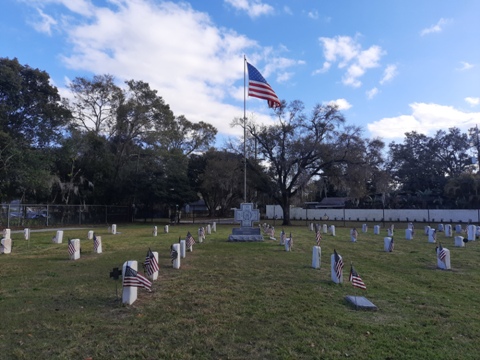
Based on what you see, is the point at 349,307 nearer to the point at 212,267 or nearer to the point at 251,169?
the point at 212,267

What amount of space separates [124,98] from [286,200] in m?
22.4

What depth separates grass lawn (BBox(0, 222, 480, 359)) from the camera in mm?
5113

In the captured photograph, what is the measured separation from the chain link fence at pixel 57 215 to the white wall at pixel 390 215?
78.9 ft

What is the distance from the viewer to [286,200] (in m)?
41.9

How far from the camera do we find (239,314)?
6.77 metres

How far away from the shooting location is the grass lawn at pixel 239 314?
511 centimetres

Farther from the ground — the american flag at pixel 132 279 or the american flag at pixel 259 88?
the american flag at pixel 259 88

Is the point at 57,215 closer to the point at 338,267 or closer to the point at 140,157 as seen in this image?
the point at 140,157

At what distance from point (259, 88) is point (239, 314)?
16153 mm

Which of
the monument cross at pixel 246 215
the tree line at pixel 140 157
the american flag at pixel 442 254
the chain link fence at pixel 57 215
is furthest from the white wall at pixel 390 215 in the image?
the american flag at pixel 442 254

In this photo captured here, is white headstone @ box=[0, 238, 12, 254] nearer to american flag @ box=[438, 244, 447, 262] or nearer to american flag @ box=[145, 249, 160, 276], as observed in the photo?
american flag @ box=[145, 249, 160, 276]

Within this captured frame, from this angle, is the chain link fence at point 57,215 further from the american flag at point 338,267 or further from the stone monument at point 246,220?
the american flag at point 338,267

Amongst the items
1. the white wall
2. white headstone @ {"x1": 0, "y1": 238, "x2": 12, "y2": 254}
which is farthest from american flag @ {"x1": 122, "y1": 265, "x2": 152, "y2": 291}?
the white wall

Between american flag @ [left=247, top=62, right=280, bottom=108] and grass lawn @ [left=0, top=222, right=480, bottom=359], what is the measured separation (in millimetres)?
11414
